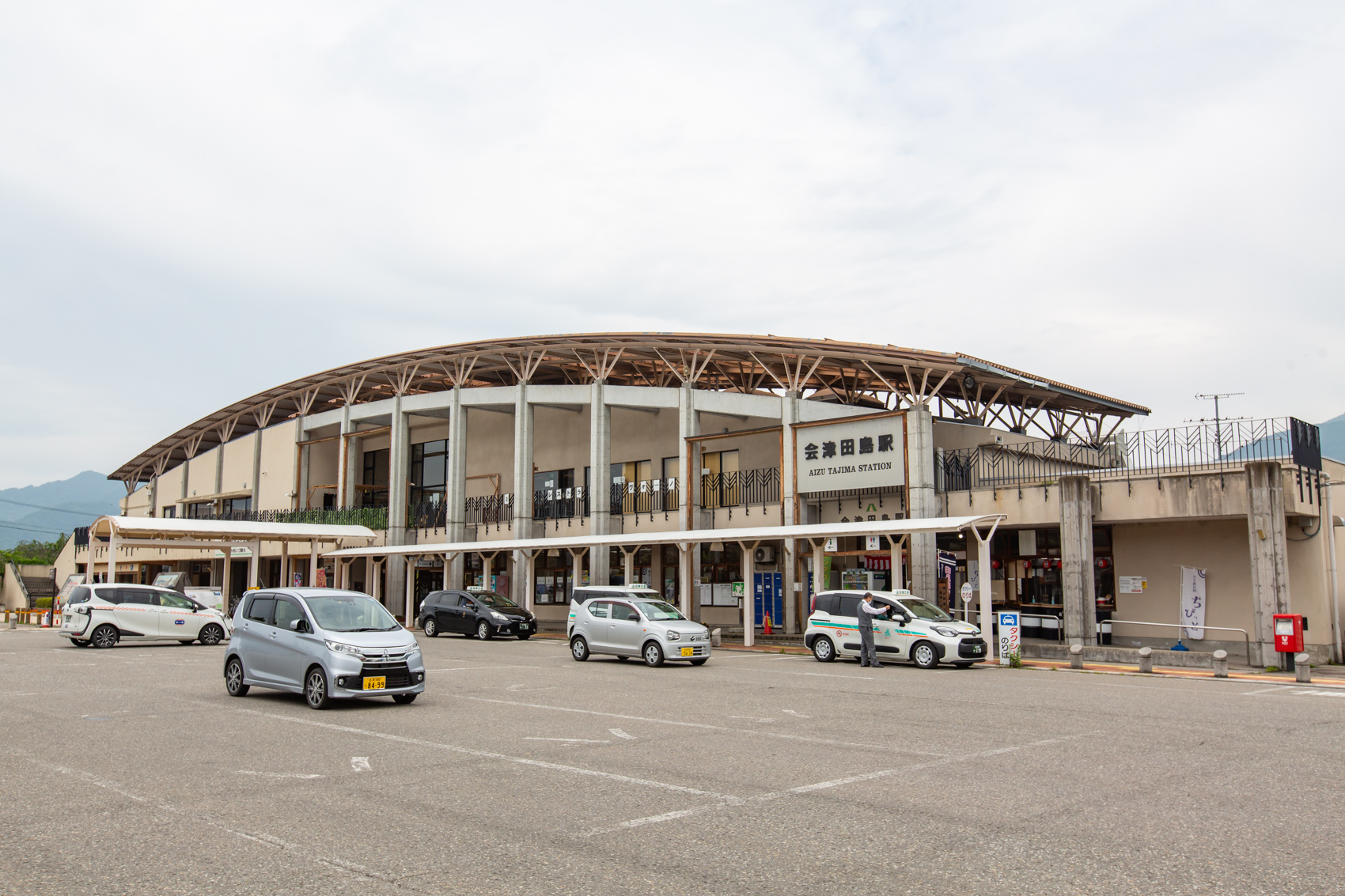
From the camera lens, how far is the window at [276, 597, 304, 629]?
13.2 meters

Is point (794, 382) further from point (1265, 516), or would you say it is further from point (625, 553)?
point (1265, 516)

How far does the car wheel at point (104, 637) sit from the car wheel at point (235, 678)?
13.7 meters

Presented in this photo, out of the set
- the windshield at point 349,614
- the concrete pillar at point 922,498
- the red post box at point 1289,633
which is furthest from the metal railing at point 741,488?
the windshield at point 349,614

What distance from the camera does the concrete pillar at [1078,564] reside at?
22.7m

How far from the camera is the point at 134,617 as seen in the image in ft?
83.9

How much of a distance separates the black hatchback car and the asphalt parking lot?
597 inches

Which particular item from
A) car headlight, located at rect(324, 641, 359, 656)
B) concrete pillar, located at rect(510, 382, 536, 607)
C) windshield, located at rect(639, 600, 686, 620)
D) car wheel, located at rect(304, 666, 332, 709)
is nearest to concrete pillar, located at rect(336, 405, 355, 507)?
concrete pillar, located at rect(510, 382, 536, 607)

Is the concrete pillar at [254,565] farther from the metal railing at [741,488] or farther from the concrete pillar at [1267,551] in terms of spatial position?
the concrete pillar at [1267,551]

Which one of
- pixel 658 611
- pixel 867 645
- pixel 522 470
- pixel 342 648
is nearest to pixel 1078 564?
pixel 867 645

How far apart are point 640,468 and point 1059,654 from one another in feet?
58.8

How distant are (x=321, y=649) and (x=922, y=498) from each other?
17881mm

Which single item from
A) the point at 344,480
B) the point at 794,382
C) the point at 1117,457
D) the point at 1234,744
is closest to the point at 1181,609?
the point at 1117,457

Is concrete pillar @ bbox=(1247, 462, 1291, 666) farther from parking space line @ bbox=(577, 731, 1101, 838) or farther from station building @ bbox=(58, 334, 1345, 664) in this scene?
parking space line @ bbox=(577, 731, 1101, 838)

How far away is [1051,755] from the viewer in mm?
9250
